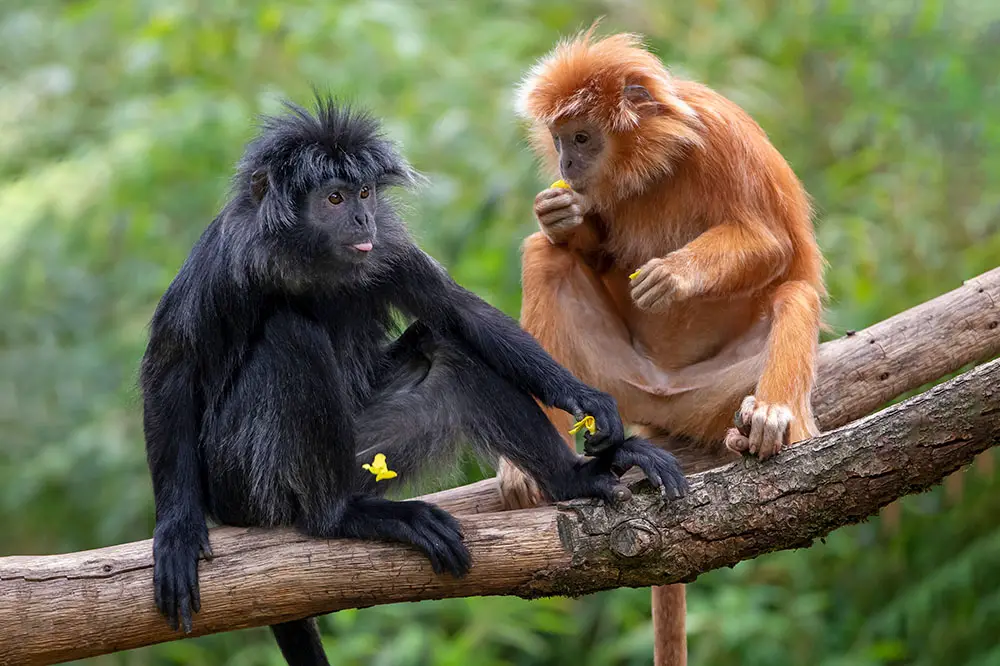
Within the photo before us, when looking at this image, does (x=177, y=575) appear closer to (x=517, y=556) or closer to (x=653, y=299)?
(x=517, y=556)

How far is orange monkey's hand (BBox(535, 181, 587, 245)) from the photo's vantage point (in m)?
3.35

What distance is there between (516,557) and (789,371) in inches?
38.1

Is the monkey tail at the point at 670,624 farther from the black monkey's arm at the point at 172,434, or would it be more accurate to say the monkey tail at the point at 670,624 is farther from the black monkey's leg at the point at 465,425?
the black monkey's arm at the point at 172,434

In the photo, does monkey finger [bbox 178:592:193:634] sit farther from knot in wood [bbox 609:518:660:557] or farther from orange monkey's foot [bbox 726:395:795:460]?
orange monkey's foot [bbox 726:395:795:460]

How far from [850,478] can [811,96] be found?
401 centimetres

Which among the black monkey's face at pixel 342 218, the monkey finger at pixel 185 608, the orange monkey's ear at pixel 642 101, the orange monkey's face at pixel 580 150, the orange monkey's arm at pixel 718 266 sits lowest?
the monkey finger at pixel 185 608

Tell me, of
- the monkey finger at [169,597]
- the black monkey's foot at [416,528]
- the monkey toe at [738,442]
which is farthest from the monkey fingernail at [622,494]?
the monkey finger at [169,597]

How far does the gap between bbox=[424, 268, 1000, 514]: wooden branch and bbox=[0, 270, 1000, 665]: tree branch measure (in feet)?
2.45

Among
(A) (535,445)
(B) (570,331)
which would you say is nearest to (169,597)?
(A) (535,445)

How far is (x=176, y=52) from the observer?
17.3 feet

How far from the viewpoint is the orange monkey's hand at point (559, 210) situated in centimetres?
335

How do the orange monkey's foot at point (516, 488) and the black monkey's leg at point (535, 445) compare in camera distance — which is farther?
the orange monkey's foot at point (516, 488)

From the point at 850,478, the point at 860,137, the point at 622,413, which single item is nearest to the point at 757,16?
the point at 860,137

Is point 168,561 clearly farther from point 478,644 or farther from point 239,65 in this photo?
point 239,65
